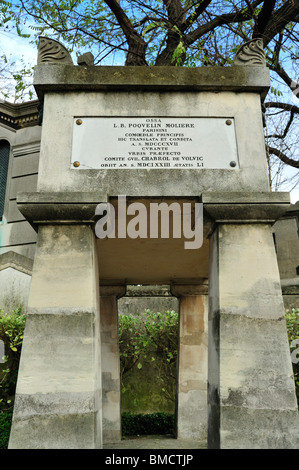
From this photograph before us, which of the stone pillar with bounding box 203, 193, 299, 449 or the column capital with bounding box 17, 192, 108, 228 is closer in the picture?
the stone pillar with bounding box 203, 193, 299, 449

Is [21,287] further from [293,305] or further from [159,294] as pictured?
[293,305]

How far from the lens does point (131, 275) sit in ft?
21.8

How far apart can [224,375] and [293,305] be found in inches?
221

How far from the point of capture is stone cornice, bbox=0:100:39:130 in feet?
47.7

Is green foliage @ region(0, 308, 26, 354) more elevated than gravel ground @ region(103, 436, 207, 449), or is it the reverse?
green foliage @ region(0, 308, 26, 354)

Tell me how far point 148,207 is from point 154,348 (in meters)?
5.51

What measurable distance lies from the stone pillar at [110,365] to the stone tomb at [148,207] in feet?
6.41

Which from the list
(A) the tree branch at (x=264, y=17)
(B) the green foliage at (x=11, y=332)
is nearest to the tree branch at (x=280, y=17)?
(A) the tree branch at (x=264, y=17)

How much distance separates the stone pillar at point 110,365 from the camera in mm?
6363

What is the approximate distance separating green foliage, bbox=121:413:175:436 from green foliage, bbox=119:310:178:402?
2.02 ft

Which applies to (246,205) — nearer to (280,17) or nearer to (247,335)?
(247,335)

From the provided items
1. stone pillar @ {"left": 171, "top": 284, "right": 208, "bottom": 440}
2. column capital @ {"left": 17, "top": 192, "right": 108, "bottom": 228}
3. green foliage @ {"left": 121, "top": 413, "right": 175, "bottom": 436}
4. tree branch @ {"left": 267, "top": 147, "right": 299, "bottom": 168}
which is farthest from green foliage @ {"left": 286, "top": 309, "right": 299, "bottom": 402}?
tree branch @ {"left": 267, "top": 147, "right": 299, "bottom": 168}

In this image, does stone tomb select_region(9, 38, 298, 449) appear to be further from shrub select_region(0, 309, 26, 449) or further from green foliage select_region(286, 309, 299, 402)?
green foliage select_region(286, 309, 299, 402)
